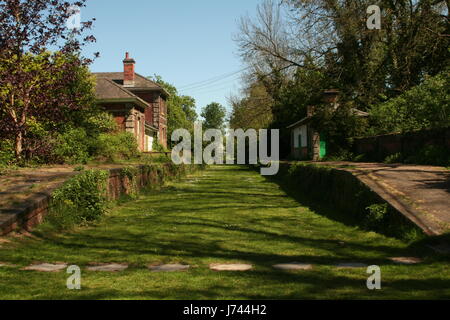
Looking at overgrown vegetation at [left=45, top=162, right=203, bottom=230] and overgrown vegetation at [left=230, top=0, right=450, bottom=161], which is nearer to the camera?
overgrown vegetation at [left=45, top=162, right=203, bottom=230]

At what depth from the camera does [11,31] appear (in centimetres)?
1636

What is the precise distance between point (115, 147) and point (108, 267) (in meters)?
19.2

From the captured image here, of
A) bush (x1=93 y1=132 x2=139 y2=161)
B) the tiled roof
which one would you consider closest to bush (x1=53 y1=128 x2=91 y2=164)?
bush (x1=93 y1=132 x2=139 y2=161)

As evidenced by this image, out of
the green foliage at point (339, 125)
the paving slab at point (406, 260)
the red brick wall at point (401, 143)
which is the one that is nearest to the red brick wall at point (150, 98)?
the green foliage at point (339, 125)

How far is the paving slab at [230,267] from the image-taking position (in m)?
5.55

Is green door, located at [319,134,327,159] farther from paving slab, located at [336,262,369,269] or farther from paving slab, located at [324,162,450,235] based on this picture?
paving slab, located at [336,262,369,269]

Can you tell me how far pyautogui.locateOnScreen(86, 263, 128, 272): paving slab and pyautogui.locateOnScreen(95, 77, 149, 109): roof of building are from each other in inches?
1084

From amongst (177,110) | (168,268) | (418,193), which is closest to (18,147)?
(168,268)

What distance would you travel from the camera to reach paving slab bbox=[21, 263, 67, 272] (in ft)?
18.2

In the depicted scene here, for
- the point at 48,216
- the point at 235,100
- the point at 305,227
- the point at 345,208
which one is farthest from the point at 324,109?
the point at 235,100

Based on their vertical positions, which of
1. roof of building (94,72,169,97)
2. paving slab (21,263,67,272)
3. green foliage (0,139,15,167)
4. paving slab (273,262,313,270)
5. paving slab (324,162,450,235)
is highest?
roof of building (94,72,169,97)

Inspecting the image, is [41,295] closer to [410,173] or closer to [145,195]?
[410,173]

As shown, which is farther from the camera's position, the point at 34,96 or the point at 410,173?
the point at 34,96
